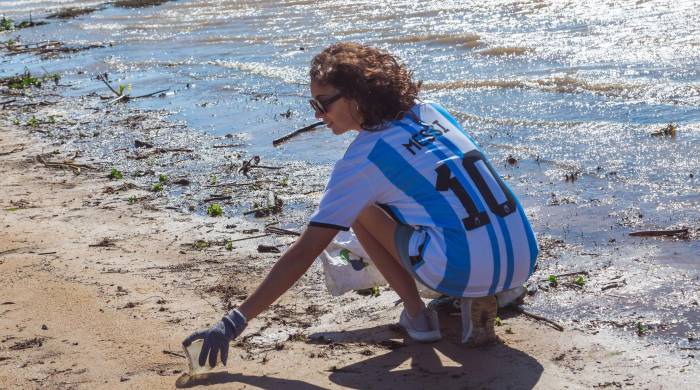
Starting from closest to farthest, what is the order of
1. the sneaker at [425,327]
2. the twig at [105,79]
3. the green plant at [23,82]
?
the sneaker at [425,327] → the twig at [105,79] → the green plant at [23,82]

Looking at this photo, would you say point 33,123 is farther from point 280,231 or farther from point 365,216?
point 365,216

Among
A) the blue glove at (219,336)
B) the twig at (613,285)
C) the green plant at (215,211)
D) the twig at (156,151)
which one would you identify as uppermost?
the blue glove at (219,336)

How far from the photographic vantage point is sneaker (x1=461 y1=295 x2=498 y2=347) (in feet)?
13.6

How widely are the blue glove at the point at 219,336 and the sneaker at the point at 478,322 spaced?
3.13 ft

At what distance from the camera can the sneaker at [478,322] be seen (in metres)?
4.15

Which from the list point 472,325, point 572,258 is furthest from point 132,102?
point 472,325

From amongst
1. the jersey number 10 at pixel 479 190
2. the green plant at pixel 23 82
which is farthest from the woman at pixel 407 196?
the green plant at pixel 23 82

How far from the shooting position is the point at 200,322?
15.8 feet

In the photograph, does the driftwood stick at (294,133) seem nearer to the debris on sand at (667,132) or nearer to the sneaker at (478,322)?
the debris on sand at (667,132)

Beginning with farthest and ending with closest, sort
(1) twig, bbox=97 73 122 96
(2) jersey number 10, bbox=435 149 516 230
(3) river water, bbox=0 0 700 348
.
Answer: (1) twig, bbox=97 73 122 96 < (3) river water, bbox=0 0 700 348 < (2) jersey number 10, bbox=435 149 516 230

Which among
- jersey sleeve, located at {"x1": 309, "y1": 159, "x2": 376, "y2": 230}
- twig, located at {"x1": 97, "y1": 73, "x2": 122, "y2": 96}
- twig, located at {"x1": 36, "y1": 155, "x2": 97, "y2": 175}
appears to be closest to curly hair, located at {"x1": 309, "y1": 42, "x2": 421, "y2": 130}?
jersey sleeve, located at {"x1": 309, "y1": 159, "x2": 376, "y2": 230}

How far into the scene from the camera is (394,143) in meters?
3.92

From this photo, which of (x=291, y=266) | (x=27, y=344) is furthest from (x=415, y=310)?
(x=27, y=344)

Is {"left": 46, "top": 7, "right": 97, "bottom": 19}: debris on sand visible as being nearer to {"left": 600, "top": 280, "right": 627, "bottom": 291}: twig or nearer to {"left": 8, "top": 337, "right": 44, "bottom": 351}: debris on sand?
{"left": 8, "top": 337, "right": 44, "bottom": 351}: debris on sand
